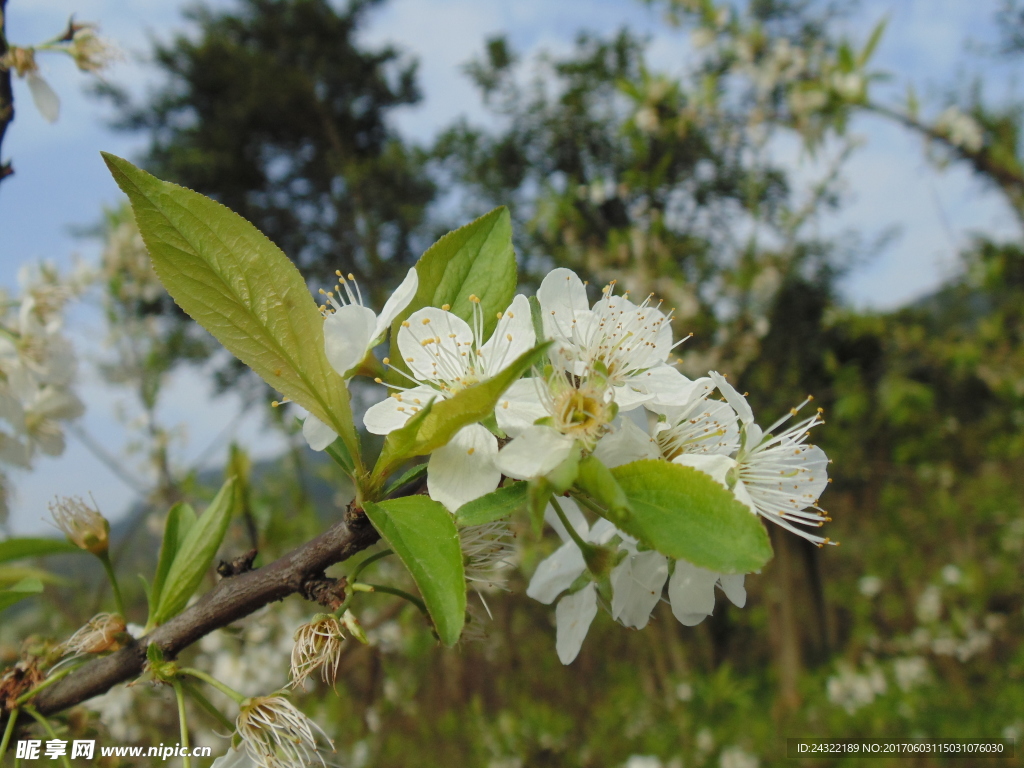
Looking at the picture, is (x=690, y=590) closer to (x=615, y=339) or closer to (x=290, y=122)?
(x=615, y=339)

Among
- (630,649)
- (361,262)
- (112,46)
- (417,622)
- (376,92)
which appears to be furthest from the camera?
(376,92)

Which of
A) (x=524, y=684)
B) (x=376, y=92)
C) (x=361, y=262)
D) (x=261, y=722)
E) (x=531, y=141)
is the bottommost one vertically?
(x=524, y=684)

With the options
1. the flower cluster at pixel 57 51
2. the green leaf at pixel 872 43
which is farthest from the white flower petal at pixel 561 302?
the green leaf at pixel 872 43

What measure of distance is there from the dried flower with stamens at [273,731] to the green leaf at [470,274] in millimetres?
304

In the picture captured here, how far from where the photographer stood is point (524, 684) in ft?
13.6

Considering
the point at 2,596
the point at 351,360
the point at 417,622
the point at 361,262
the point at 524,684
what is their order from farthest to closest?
the point at 361,262 → the point at 524,684 → the point at 417,622 → the point at 2,596 → the point at 351,360

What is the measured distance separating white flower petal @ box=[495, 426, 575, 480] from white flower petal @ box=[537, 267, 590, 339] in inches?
4.3

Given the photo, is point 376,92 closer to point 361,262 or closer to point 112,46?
point 361,262

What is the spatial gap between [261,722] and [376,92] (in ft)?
37.4

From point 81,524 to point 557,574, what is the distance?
1.73 ft

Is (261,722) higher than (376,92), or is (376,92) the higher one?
(376,92)

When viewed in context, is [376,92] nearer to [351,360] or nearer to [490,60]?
[490,60]

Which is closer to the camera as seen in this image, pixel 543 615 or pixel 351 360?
pixel 351 360

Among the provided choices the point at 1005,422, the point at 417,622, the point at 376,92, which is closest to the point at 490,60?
the point at 417,622
